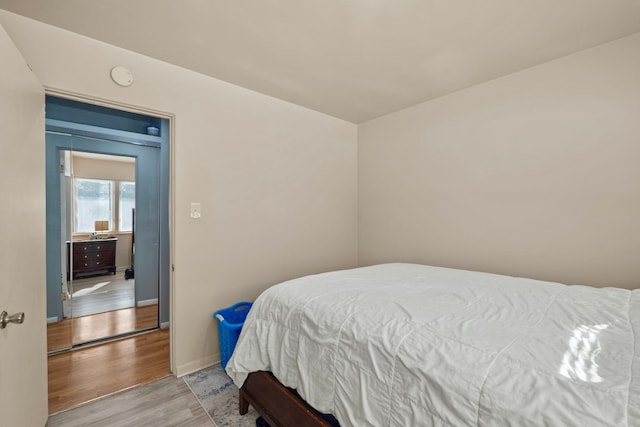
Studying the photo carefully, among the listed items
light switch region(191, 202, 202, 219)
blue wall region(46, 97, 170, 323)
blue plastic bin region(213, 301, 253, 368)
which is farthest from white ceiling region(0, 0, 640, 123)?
blue plastic bin region(213, 301, 253, 368)

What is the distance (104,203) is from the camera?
3.84 m

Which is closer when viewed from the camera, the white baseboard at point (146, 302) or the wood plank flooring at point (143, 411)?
the wood plank flooring at point (143, 411)

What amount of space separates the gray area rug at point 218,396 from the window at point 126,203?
7.55 feet

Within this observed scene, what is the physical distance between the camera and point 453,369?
949 millimetres

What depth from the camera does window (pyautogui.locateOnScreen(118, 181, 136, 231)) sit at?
11.8 ft

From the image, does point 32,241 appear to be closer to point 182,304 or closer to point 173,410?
point 182,304

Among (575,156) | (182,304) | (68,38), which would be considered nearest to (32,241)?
(182,304)

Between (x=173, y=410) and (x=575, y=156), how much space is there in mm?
3331

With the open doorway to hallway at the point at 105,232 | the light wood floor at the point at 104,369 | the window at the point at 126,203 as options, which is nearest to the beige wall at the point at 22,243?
the light wood floor at the point at 104,369

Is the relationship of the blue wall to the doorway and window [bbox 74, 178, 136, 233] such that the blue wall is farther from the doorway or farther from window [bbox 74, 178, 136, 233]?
window [bbox 74, 178, 136, 233]

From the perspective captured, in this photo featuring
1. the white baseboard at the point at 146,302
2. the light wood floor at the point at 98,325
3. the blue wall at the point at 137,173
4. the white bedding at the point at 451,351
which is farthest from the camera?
the white baseboard at the point at 146,302

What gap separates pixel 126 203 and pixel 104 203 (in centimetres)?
43

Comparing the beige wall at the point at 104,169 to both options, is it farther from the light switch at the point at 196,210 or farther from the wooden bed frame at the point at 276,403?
the wooden bed frame at the point at 276,403

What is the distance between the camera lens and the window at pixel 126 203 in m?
3.59
